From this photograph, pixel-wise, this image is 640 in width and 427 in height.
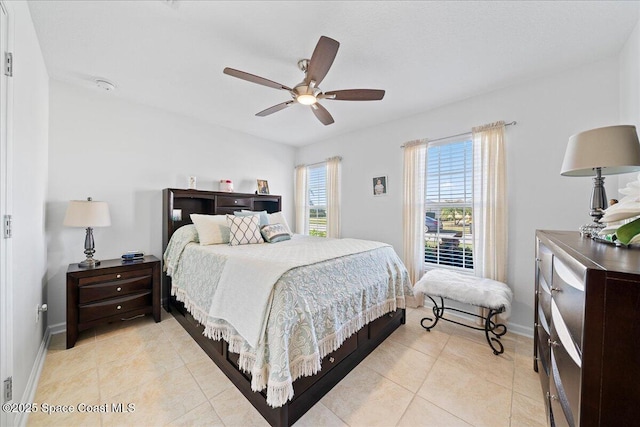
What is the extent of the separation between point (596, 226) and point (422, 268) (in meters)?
2.00

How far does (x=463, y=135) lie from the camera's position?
2953mm

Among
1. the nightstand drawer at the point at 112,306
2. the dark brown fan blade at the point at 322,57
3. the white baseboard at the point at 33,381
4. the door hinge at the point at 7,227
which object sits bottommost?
the white baseboard at the point at 33,381

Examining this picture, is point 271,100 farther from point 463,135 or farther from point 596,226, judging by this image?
point 596,226

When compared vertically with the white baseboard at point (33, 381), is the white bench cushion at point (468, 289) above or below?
above

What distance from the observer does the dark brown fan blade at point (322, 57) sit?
1499 mm

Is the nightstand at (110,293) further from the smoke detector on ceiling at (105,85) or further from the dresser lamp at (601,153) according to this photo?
the dresser lamp at (601,153)

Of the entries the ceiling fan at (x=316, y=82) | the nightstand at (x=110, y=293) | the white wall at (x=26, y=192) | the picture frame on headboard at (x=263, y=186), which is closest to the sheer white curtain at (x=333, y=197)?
the picture frame on headboard at (x=263, y=186)

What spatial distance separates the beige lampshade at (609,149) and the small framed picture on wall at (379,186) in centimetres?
235

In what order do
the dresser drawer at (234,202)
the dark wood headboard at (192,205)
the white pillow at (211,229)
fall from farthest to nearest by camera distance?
1. the dresser drawer at (234,202)
2. the dark wood headboard at (192,205)
3. the white pillow at (211,229)

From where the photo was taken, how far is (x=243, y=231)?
9.27 feet

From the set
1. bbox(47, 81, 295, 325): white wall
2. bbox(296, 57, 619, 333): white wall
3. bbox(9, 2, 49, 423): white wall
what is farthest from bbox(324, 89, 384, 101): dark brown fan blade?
bbox(47, 81, 295, 325): white wall

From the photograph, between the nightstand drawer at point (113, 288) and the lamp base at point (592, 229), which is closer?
the lamp base at point (592, 229)

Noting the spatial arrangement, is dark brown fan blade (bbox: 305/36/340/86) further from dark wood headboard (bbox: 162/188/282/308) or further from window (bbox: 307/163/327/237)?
window (bbox: 307/163/327/237)

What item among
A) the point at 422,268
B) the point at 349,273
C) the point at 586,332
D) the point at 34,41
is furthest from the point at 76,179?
the point at 422,268
